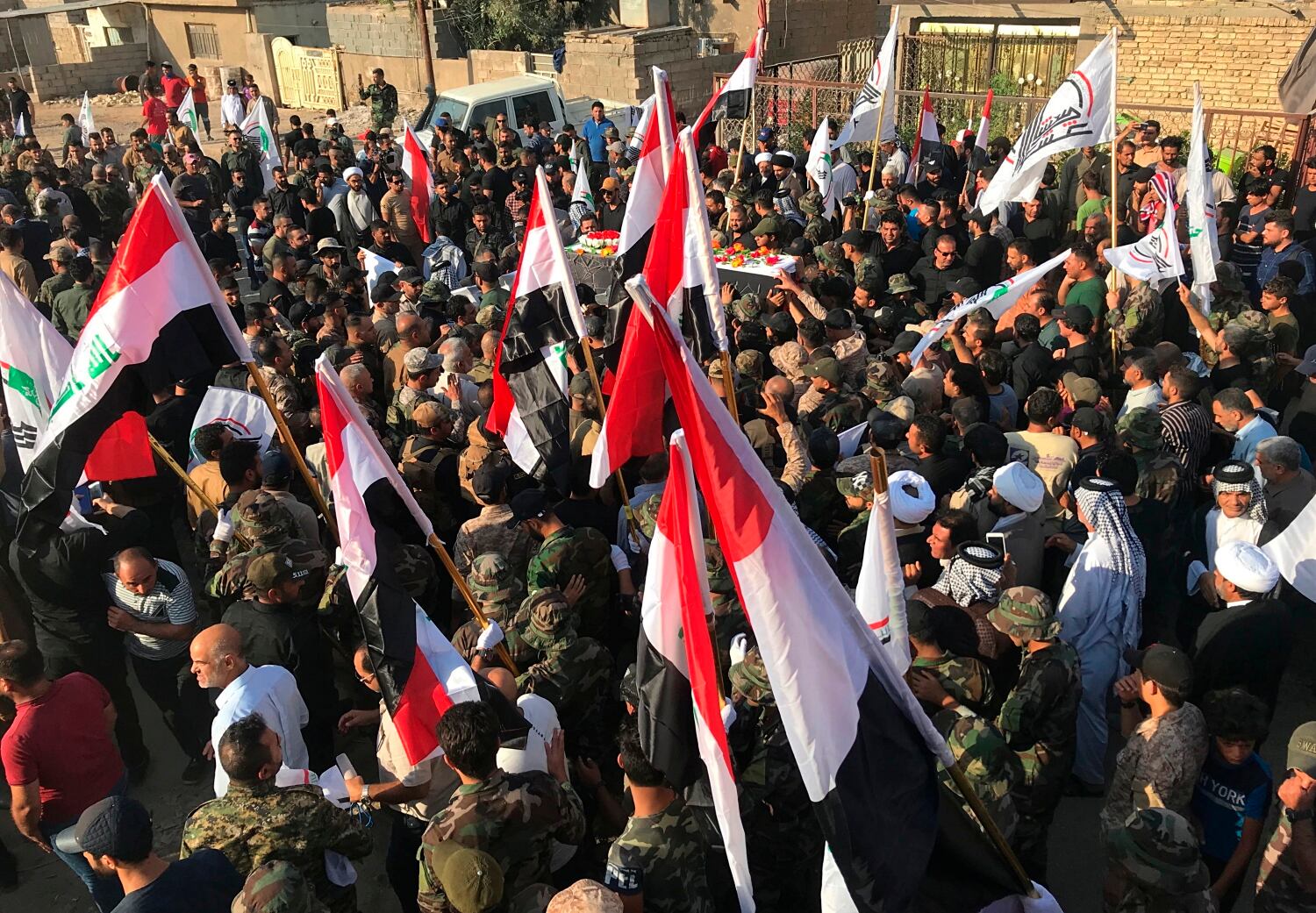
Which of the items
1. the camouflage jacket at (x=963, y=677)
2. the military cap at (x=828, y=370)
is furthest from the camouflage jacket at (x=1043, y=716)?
the military cap at (x=828, y=370)

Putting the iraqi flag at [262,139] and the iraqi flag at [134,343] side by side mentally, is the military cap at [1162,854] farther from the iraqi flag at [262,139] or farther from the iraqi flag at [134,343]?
the iraqi flag at [262,139]

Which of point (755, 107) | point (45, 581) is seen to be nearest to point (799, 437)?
point (45, 581)

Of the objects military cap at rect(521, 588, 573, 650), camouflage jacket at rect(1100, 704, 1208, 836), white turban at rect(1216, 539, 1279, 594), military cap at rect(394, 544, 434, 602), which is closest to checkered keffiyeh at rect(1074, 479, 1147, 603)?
white turban at rect(1216, 539, 1279, 594)

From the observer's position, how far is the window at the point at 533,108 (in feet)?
55.8

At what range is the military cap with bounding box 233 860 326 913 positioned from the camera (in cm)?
296

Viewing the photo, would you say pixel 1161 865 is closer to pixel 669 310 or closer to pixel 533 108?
pixel 669 310

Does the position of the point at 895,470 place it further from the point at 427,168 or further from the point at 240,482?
the point at 427,168

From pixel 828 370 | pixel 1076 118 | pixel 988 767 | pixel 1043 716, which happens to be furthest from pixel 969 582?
pixel 1076 118

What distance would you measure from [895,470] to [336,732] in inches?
132

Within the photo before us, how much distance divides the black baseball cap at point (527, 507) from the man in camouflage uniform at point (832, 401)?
1.89m

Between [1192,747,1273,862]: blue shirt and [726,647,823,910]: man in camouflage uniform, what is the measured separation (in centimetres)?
148

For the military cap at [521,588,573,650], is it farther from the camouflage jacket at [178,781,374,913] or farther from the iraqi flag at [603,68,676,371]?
the iraqi flag at [603,68,676,371]

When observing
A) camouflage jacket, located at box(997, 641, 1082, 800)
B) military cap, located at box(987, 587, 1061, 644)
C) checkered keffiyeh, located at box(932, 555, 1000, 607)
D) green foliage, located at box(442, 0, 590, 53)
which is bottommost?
camouflage jacket, located at box(997, 641, 1082, 800)

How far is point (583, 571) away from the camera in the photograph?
16.5ft
